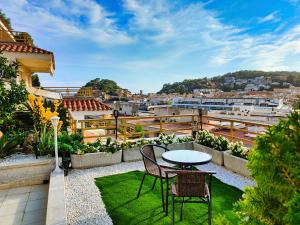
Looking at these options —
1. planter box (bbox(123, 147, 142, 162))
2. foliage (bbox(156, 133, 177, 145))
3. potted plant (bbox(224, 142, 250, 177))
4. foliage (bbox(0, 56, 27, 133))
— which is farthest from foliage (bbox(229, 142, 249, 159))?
foliage (bbox(0, 56, 27, 133))

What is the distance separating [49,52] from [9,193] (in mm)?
6909

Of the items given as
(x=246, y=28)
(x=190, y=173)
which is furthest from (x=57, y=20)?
(x=246, y=28)

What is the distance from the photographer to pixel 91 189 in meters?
4.21

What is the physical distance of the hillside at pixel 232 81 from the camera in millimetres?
38031

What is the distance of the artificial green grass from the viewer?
3.18m

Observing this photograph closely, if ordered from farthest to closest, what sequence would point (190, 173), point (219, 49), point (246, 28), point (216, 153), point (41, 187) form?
point (219, 49) < point (246, 28) < point (216, 153) < point (41, 187) < point (190, 173)

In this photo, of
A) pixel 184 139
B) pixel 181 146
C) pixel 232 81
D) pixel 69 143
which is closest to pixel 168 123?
pixel 184 139

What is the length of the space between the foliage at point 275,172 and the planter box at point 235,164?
4.04 metres

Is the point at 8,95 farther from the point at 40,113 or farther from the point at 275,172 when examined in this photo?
the point at 275,172

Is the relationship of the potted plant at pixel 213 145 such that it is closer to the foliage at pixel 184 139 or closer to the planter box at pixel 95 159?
the foliage at pixel 184 139

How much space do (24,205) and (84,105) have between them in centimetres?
808

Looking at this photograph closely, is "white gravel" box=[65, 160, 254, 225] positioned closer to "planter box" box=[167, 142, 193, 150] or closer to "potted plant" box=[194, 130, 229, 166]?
"potted plant" box=[194, 130, 229, 166]

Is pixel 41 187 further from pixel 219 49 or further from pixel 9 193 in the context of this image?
pixel 219 49

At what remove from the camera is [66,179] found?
469 centimetres
